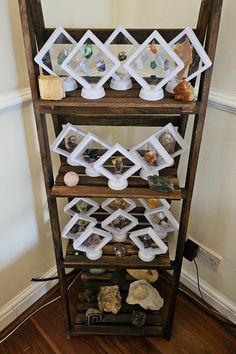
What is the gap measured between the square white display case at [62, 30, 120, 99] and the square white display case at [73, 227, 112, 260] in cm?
52

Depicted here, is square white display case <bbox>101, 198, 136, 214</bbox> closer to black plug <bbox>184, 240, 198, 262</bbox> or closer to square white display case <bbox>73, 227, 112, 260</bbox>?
square white display case <bbox>73, 227, 112, 260</bbox>

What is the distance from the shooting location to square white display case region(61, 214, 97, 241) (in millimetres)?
1178

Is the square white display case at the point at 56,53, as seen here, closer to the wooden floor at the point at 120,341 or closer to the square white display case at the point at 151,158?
the square white display case at the point at 151,158

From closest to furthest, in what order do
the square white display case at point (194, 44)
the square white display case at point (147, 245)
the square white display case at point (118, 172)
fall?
the square white display case at point (194, 44), the square white display case at point (118, 172), the square white display case at point (147, 245)

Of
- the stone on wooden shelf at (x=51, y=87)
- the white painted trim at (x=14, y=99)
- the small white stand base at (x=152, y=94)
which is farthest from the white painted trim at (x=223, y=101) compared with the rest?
the white painted trim at (x=14, y=99)

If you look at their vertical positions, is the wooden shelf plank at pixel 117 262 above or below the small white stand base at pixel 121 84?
below

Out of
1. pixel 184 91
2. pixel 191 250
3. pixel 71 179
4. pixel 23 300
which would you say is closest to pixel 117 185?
pixel 71 179

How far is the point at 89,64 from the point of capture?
3.11 feet

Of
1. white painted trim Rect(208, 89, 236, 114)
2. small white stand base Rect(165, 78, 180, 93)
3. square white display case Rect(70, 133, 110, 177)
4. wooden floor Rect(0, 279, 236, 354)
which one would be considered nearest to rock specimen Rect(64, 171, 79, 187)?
square white display case Rect(70, 133, 110, 177)

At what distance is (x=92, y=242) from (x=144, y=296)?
17.0 inches

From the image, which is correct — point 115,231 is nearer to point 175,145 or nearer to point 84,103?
point 175,145

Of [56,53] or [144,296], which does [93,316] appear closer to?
[144,296]

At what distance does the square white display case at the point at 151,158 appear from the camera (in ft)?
3.31

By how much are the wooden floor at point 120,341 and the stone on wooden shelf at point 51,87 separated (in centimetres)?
107
